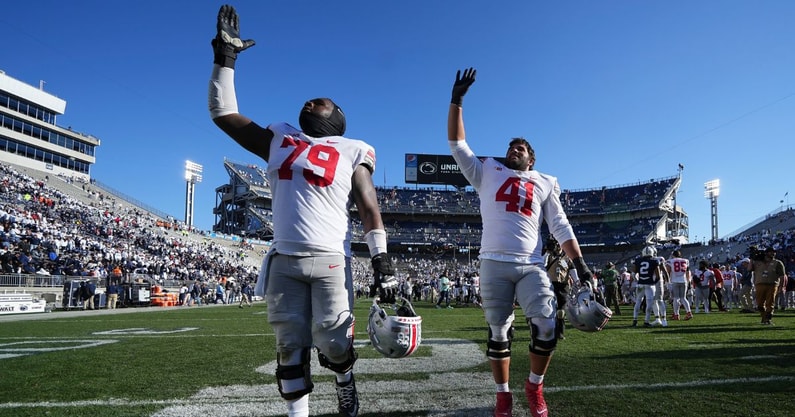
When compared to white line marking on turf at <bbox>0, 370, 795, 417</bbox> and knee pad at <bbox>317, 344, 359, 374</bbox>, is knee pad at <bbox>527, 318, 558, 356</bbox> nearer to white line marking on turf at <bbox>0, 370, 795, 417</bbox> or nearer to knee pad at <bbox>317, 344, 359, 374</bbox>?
white line marking on turf at <bbox>0, 370, 795, 417</bbox>

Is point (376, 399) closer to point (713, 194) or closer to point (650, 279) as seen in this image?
point (650, 279)

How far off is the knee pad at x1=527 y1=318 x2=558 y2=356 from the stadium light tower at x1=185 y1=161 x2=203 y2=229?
225ft

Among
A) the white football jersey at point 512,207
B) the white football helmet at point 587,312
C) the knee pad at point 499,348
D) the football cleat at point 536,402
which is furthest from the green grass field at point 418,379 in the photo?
the white football jersey at point 512,207

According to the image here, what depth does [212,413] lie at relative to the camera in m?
3.65

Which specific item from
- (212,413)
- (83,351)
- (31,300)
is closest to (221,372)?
(212,413)

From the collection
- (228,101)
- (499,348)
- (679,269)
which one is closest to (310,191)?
(228,101)

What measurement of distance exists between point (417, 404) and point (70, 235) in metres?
29.6

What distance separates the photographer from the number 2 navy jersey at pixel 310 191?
2932 mm

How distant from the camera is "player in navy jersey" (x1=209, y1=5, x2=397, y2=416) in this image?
2.87 meters

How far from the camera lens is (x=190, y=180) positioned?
68312 mm

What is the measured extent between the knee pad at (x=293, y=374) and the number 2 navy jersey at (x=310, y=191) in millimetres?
579

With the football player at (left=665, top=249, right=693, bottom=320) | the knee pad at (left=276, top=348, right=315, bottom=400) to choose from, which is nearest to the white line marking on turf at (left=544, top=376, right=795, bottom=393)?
the knee pad at (left=276, top=348, right=315, bottom=400)

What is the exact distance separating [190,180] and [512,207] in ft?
231

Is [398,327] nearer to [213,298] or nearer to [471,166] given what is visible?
[471,166]
